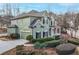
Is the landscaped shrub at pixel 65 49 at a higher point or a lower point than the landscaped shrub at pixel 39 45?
lower

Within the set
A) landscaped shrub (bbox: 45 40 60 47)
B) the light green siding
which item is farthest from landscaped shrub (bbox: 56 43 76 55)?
the light green siding

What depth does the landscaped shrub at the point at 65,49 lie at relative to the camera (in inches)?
78.6

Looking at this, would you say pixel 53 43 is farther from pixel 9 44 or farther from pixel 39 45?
pixel 9 44

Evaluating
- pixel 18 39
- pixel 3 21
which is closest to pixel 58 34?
pixel 18 39

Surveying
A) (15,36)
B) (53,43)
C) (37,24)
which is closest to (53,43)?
(53,43)

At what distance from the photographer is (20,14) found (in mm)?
2008

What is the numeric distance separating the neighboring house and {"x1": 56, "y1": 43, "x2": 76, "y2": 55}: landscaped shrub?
12 cm

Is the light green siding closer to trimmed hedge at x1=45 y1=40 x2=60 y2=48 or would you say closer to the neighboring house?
the neighboring house

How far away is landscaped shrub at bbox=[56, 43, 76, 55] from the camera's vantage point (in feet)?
6.55

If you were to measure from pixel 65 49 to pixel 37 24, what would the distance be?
1.13ft

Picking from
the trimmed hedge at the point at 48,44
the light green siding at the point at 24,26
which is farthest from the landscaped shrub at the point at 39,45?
the light green siding at the point at 24,26

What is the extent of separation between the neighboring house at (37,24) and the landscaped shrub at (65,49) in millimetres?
124

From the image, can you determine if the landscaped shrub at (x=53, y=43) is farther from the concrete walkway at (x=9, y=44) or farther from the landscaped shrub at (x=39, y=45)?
the concrete walkway at (x=9, y=44)

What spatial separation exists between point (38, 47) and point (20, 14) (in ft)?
1.13
